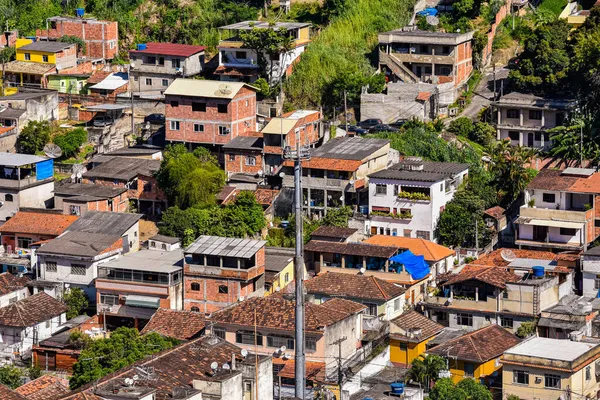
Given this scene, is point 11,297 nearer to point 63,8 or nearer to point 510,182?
point 510,182

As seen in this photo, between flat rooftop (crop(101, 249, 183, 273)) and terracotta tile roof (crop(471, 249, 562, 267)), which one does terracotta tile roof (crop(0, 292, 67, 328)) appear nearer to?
flat rooftop (crop(101, 249, 183, 273))

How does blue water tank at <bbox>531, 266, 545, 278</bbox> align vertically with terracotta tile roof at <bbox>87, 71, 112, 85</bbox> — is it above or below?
below

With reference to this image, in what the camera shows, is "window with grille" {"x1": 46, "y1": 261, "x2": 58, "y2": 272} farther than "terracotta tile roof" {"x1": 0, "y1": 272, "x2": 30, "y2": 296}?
Yes

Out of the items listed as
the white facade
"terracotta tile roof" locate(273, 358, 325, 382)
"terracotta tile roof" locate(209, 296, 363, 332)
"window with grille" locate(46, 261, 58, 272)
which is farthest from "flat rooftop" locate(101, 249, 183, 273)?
the white facade

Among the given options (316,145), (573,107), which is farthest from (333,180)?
(573,107)

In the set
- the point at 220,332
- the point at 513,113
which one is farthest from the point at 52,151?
the point at 513,113
